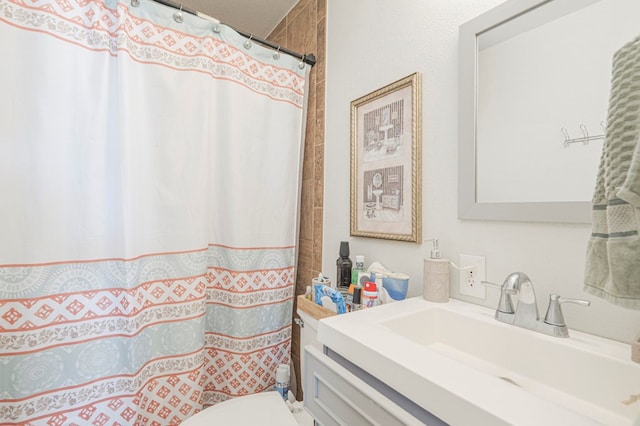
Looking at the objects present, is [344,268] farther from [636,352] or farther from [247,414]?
[636,352]

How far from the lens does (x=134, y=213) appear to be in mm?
1041

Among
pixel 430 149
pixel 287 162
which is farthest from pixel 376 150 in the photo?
pixel 287 162

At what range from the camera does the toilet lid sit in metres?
0.99

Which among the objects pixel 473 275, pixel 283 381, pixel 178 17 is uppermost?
pixel 178 17

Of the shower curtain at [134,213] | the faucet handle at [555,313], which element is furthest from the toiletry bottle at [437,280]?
the shower curtain at [134,213]

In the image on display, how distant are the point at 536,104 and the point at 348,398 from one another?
2.75ft

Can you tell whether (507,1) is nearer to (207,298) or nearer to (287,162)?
(287,162)

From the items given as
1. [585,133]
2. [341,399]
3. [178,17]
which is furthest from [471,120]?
[178,17]

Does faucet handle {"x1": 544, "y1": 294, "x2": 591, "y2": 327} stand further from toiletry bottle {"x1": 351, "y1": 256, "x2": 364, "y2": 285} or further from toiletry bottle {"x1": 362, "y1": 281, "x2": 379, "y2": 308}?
toiletry bottle {"x1": 351, "y1": 256, "x2": 364, "y2": 285}

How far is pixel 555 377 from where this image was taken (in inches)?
23.2

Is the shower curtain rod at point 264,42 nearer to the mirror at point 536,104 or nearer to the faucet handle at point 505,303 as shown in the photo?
the mirror at point 536,104

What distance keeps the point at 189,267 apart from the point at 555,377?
116cm

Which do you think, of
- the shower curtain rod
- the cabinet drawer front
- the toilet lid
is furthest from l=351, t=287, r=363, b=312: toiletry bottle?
the shower curtain rod

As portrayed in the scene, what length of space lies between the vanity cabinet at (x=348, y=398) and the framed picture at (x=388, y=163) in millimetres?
507
